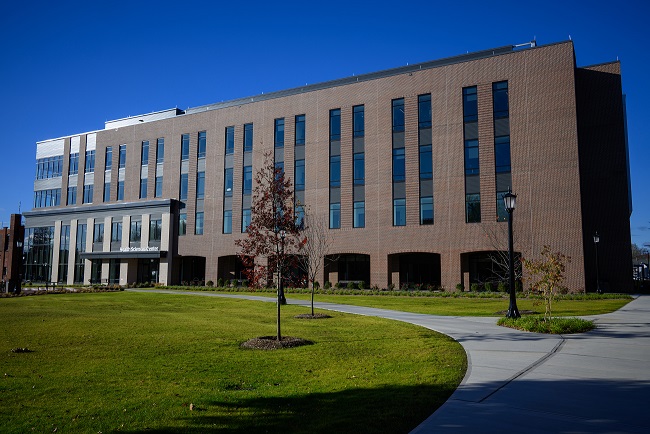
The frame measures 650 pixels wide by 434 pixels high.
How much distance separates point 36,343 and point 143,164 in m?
48.7

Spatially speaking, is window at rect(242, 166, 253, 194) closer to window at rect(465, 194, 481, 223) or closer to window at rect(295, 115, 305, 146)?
window at rect(295, 115, 305, 146)

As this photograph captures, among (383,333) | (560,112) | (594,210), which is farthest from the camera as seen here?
(594,210)

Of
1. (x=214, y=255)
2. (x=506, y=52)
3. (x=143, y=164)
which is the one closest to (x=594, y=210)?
(x=506, y=52)

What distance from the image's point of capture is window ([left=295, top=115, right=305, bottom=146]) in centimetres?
4759

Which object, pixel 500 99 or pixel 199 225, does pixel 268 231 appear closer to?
pixel 500 99

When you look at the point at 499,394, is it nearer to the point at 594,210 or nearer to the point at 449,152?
the point at 449,152

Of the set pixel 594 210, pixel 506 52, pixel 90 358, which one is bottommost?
pixel 90 358

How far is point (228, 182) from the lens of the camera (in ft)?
169

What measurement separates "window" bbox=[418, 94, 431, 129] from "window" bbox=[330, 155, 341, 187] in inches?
319

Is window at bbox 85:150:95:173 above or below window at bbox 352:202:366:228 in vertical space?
above

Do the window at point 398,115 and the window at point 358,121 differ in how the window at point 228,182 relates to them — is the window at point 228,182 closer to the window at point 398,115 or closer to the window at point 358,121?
the window at point 358,121

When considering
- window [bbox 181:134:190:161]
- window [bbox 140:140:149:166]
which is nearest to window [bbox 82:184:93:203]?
window [bbox 140:140:149:166]

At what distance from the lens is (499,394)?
7152 millimetres

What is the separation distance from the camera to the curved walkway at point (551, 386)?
5.88m
